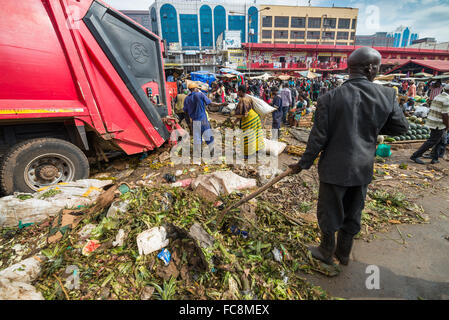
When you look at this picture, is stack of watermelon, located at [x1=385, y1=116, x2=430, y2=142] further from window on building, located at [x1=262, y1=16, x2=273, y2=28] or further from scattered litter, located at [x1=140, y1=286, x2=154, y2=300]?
window on building, located at [x1=262, y1=16, x2=273, y2=28]

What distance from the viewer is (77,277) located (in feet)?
5.82

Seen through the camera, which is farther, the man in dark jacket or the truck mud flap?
the truck mud flap

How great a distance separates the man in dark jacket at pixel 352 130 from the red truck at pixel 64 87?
113 inches

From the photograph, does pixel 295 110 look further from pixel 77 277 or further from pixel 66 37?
pixel 77 277

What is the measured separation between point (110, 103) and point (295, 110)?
663 centimetres

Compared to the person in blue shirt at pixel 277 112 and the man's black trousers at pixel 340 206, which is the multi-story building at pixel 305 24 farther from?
the man's black trousers at pixel 340 206

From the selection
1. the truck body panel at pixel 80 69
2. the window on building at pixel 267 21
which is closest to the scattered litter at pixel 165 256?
the truck body panel at pixel 80 69

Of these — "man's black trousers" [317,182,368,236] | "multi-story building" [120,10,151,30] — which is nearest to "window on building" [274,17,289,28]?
"man's black trousers" [317,182,368,236]

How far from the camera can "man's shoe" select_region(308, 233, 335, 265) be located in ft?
6.24

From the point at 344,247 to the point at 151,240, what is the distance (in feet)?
5.94

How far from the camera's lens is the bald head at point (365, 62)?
5.21ft

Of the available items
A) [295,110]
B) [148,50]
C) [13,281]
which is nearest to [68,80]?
[148,50]

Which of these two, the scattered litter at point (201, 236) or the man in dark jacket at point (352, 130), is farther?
the scattered litter at point (201, 236)

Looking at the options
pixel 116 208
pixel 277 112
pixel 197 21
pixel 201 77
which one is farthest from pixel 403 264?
pixel 197 21
